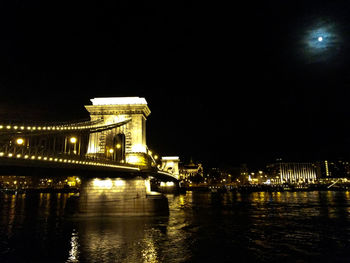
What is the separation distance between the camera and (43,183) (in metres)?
148

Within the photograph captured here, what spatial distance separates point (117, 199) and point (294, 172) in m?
174

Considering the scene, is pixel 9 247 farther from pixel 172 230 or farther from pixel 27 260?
pixel 172 230

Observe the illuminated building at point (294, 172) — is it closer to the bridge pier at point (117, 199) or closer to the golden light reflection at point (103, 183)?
the bridge pier at point (117, 199)

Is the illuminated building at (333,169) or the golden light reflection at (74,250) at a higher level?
the illuminated building at (333,169)

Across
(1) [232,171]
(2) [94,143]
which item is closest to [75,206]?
(2) [94,143]

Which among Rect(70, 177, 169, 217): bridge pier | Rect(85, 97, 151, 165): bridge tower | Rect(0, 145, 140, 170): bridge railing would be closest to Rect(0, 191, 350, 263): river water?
Rect(70, 177, 169, 217): bridge pier

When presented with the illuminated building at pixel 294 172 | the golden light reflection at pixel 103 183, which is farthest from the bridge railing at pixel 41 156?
the illuminated building at pixel 294 172

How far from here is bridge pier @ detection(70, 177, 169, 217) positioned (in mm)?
32781

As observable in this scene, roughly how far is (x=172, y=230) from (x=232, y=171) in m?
176

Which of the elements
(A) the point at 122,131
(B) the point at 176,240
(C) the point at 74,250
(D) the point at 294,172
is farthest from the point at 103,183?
(D) the point at 294,172

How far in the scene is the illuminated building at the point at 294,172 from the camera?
188 m

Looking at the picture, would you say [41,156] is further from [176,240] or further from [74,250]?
[176,240]

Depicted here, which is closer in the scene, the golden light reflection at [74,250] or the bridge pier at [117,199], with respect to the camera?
the golden light reflection at [74,250]

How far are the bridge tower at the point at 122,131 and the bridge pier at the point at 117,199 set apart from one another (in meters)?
7.71
